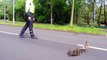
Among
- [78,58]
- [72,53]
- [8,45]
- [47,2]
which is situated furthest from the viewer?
[47,2]

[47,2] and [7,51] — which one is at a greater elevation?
[47,2]

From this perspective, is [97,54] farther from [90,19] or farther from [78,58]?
[90,19]

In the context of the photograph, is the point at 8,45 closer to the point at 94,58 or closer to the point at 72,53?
the point at 72,53

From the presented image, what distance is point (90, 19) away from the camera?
6141cm

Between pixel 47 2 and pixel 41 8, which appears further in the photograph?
pixel 41 8

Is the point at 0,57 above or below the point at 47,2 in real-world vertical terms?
below

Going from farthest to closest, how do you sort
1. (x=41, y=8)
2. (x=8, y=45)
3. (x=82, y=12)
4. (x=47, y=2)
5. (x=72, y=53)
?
(x=82, y=12) → (x=41, y=8) → (x=47, y=2) → (x=8, y=45) → (x=72, y=53)

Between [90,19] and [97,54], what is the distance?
53.8 m

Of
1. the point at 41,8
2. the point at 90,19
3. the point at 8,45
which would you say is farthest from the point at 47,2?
the point at 8,45

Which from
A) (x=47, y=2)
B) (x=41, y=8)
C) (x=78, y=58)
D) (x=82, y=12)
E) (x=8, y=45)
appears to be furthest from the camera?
(x=82, y=12)

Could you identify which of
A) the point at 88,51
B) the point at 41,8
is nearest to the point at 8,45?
the point at 88,51

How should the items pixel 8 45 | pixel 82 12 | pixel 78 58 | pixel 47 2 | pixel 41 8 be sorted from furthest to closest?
1. pixel 82 12
2. pixel 41 8
3. pixel 47 2
4. pixel 8 45
5. pixel 78 58

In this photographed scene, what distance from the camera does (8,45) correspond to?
32.1ft

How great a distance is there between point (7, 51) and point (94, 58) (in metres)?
2.77
